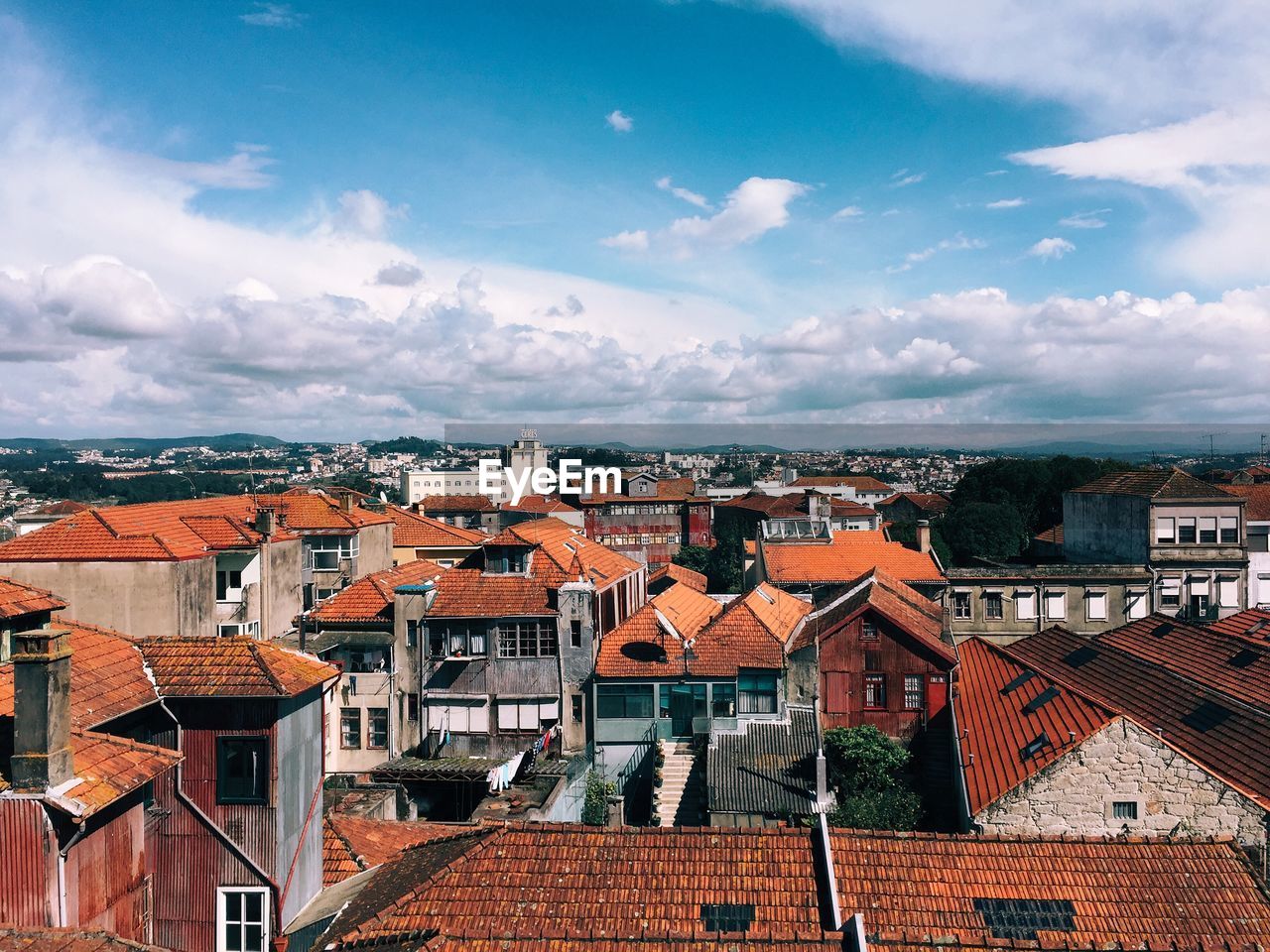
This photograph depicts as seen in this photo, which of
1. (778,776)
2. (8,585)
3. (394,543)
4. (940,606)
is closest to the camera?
(8,585)

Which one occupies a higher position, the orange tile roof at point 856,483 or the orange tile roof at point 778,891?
the orange tile roof at point 856,483

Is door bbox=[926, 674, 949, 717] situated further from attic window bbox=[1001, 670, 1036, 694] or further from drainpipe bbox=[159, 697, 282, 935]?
drainpipe bbox=[159, 697, 282, 935]

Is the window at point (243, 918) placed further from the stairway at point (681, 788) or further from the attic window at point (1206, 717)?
the attic window at point (1206, 717)

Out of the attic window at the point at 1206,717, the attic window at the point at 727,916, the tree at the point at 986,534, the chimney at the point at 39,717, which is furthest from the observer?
the tree at the point at 986,534

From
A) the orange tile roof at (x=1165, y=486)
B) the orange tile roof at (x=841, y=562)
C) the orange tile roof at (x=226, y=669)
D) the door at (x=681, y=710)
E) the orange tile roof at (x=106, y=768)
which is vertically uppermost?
the orange tile roof at (x=1165, y=486)

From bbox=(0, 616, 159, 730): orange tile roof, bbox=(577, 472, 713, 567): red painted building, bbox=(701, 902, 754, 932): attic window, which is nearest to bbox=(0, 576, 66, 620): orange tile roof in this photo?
bbox=(0, 616, 159, 730): orange tile roof

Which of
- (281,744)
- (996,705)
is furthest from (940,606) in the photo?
(281,744)

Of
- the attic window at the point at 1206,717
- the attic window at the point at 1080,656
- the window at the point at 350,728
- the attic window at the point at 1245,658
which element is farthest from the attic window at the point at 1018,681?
the window at the point at 350,728

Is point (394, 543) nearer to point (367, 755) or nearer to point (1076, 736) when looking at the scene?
point (367, 755)
